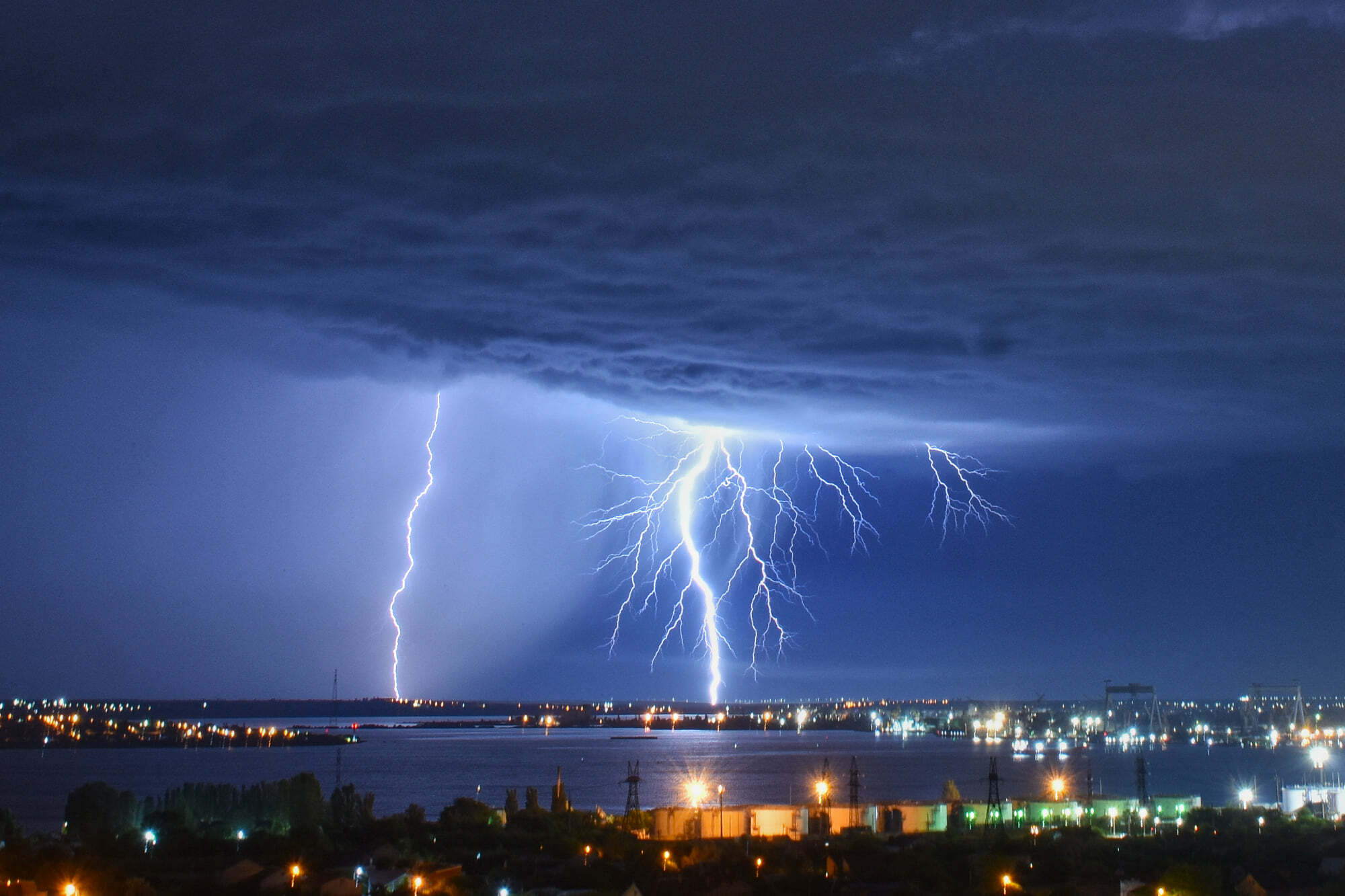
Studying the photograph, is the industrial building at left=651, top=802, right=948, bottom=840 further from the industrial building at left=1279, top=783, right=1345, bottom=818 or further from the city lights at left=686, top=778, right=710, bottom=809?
the industrial building at left=1279, top=783, right=1345, bottom=818

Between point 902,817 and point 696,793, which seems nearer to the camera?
point 902,817

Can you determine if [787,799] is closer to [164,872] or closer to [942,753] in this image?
[164,872]

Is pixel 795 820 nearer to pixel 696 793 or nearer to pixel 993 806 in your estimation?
pixel 993 806

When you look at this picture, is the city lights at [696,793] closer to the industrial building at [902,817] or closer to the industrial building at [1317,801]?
the industrial building at [902,817]

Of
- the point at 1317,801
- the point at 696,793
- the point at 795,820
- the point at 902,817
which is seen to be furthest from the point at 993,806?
the point at 696,793

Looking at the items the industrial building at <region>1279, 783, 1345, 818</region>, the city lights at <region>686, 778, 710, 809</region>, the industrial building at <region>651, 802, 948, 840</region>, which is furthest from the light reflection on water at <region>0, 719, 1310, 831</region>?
the industrial building at <region>651, 802, 948, 840</region>

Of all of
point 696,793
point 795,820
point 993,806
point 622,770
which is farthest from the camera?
point 622,770

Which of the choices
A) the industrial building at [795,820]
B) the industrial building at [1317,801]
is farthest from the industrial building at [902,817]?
the industrial building at [1317,801]

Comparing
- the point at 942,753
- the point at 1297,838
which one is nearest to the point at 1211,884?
the point at 1297,838

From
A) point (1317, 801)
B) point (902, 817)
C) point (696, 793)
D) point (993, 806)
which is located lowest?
point (696, 793)
